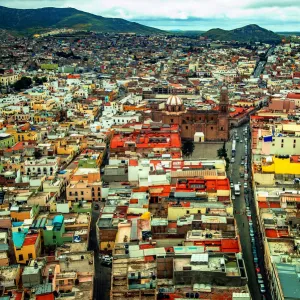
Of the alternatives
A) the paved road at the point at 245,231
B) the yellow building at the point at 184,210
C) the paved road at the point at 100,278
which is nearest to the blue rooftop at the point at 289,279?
the paved road at the point at 245,231

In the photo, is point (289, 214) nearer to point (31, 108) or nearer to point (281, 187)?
point (281, 187)

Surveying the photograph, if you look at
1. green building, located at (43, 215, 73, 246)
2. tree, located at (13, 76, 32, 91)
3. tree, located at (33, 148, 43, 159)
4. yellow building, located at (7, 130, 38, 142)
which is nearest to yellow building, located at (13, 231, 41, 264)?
green building, located at (43, 215, 73, 246)

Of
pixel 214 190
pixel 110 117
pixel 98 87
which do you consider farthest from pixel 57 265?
pixel 98 87

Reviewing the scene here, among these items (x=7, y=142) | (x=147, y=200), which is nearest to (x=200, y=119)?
(x=7, y=142)

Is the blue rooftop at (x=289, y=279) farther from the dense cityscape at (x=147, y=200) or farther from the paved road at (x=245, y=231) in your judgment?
the paved road at (x=245, y=231)

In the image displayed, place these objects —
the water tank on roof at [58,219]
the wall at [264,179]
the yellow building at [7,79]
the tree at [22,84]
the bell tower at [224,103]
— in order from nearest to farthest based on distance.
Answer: the water tank on roof at [58,219] < the wall at [264,179] < the bell tower at [224,103] < the tree at [22,84] < the yellow building at [7,79]

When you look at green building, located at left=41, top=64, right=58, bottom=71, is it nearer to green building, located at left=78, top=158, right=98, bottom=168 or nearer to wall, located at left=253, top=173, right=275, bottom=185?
green building, located at left=78, top=158, right=98, bottom=168

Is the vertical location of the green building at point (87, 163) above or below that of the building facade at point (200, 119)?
below
